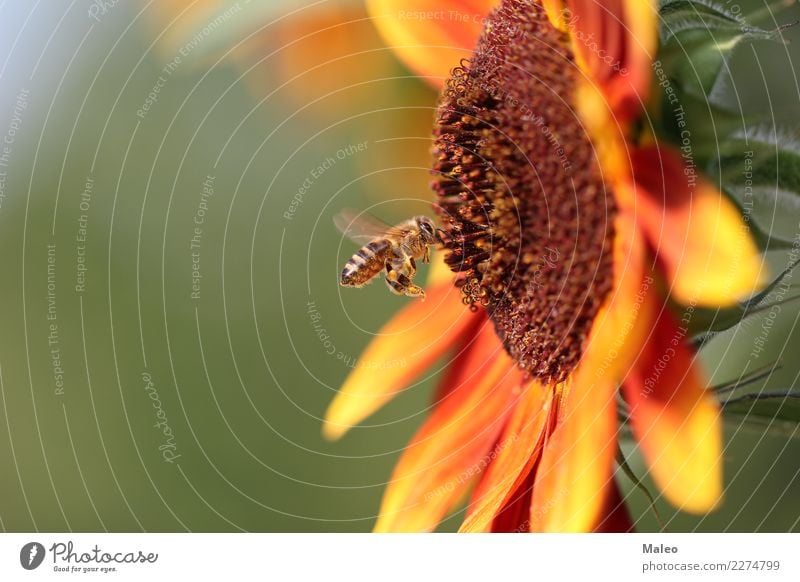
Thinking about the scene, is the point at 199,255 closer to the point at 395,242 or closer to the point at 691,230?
the point at 395,242

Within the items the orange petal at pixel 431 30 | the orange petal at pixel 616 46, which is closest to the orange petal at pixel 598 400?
the orange petal at pixel 616 46

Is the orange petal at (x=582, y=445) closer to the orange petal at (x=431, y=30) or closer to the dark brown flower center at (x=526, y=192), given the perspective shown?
the dark brown flower center at (x=526, y=192)

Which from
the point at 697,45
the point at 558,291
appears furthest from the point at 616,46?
the point at 558,291

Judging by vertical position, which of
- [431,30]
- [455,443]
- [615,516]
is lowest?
[615,516]

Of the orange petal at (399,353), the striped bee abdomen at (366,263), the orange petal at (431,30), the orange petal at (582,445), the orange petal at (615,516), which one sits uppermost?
the orange petal at (431,30)

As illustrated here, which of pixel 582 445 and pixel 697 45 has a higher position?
pixel 697 45

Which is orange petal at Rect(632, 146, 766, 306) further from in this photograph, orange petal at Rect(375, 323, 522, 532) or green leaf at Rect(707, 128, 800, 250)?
orange petal at Rect(375, 323, 522, 532)
